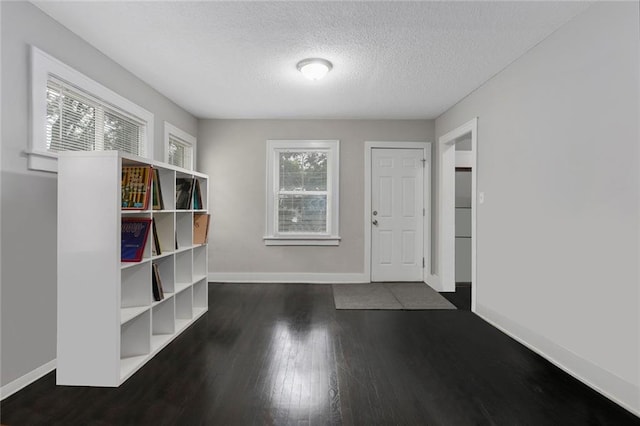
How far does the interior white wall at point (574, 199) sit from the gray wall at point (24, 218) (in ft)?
12.0

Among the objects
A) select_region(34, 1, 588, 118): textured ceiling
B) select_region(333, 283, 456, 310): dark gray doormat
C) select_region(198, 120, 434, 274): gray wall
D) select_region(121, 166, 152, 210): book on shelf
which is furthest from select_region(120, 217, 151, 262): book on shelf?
select_region(198, 120, 434, 274): gray wall

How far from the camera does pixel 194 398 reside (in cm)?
194

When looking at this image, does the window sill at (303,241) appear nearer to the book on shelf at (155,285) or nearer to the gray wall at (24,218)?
the book on shelf at (155,285)

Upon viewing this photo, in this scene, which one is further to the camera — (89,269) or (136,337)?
(136,337)

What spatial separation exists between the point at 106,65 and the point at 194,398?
2826 mm

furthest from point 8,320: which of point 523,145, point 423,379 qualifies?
point 523,145

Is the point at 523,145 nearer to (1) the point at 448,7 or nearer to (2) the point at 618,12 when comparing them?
(2) the point at 618,12

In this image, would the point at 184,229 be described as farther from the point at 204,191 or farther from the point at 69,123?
the point at 69,123

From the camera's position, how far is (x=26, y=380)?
2066 millimetres

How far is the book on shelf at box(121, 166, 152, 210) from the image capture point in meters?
2.35

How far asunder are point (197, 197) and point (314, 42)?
6.16ft

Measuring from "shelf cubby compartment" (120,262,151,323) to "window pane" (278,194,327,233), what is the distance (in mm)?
2612

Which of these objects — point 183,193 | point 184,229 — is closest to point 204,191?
point 183,193

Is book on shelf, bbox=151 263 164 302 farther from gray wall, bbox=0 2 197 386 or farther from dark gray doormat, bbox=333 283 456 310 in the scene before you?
dark gray doormat, bbox=333 283 456 310
